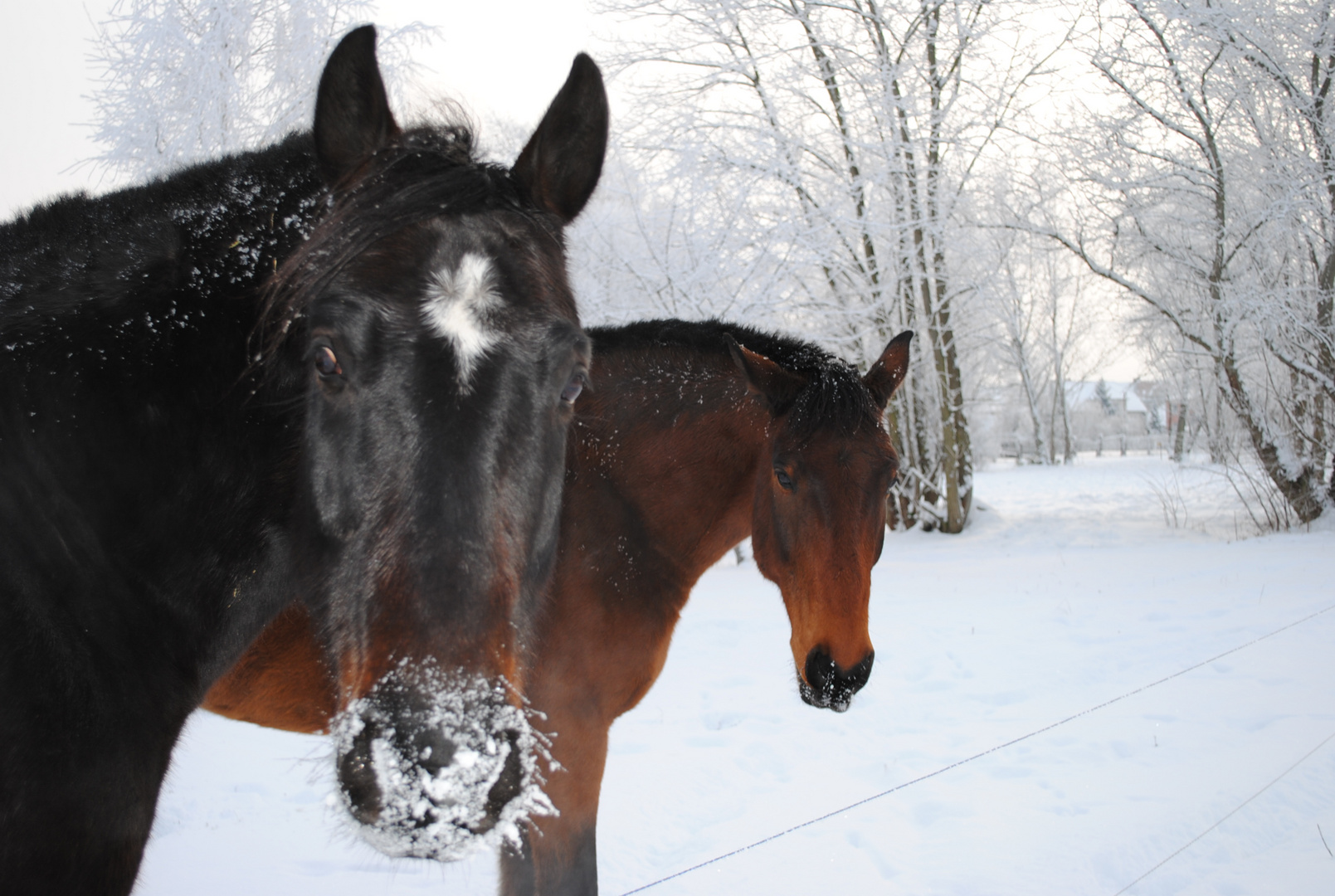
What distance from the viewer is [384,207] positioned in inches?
53.9

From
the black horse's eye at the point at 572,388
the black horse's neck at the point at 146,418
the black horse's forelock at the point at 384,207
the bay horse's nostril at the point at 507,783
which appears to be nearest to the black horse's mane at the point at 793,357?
the black horse's eye at the point at 572,388

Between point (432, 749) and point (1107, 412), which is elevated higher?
point (1107, 412)

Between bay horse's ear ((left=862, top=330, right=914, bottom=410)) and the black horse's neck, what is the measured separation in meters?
2.41

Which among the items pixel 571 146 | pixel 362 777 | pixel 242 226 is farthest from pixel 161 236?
pixel 362 777

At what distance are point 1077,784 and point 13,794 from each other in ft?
14.1

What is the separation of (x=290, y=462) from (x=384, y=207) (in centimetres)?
56

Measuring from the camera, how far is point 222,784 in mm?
3924

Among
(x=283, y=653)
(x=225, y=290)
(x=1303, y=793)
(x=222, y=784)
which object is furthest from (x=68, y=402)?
(x=1303, y=793)

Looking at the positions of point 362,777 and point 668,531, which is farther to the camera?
point 668,531

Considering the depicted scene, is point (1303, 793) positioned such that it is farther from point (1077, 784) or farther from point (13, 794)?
point (13, 794)

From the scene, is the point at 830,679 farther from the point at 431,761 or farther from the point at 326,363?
the point at 326,363

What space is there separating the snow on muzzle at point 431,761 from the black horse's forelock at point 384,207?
752 mm

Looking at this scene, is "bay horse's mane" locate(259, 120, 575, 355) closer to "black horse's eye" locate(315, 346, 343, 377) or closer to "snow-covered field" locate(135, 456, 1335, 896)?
"black horse's eye" locate(315, 346, 343, 377)

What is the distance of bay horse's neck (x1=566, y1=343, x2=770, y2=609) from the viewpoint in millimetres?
2904
